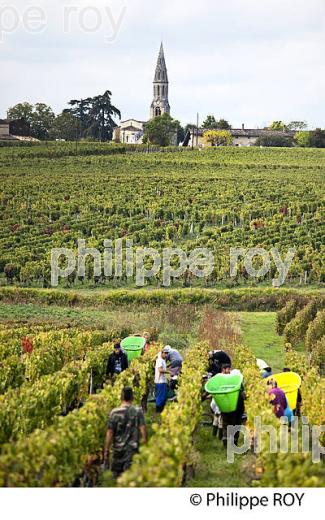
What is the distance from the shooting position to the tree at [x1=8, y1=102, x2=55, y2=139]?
100188mm

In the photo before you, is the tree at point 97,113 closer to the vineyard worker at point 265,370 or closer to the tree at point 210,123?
the tree at point 210,123

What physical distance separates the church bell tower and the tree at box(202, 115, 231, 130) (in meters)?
25.0

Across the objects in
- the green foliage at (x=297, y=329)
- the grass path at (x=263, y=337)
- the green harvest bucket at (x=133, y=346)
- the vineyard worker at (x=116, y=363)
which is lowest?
the grass path at (x=263, y=337)

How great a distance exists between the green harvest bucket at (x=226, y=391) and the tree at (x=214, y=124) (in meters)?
98.8

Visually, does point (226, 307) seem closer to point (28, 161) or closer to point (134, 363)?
point (134, 363)

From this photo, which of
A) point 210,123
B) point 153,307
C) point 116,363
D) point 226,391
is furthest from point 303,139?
point 226,391

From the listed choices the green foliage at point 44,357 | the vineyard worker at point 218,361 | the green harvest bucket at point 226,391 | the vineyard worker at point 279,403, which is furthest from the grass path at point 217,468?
the green foliage at point 44,357

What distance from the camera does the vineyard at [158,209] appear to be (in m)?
41.1

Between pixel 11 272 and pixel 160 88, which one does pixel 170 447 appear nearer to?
pixel 11 272

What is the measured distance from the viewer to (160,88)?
5541 inches

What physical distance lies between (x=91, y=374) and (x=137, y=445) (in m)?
6.21

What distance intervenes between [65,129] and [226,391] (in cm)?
9057

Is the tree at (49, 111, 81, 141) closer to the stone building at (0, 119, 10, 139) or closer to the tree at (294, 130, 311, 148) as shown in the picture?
the stone building at (0, 119, 10, 139)

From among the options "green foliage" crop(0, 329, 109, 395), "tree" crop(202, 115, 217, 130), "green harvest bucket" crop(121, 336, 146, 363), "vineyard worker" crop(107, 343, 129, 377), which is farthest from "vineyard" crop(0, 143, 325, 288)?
"tree" crop(202, 115, 217, 130)
